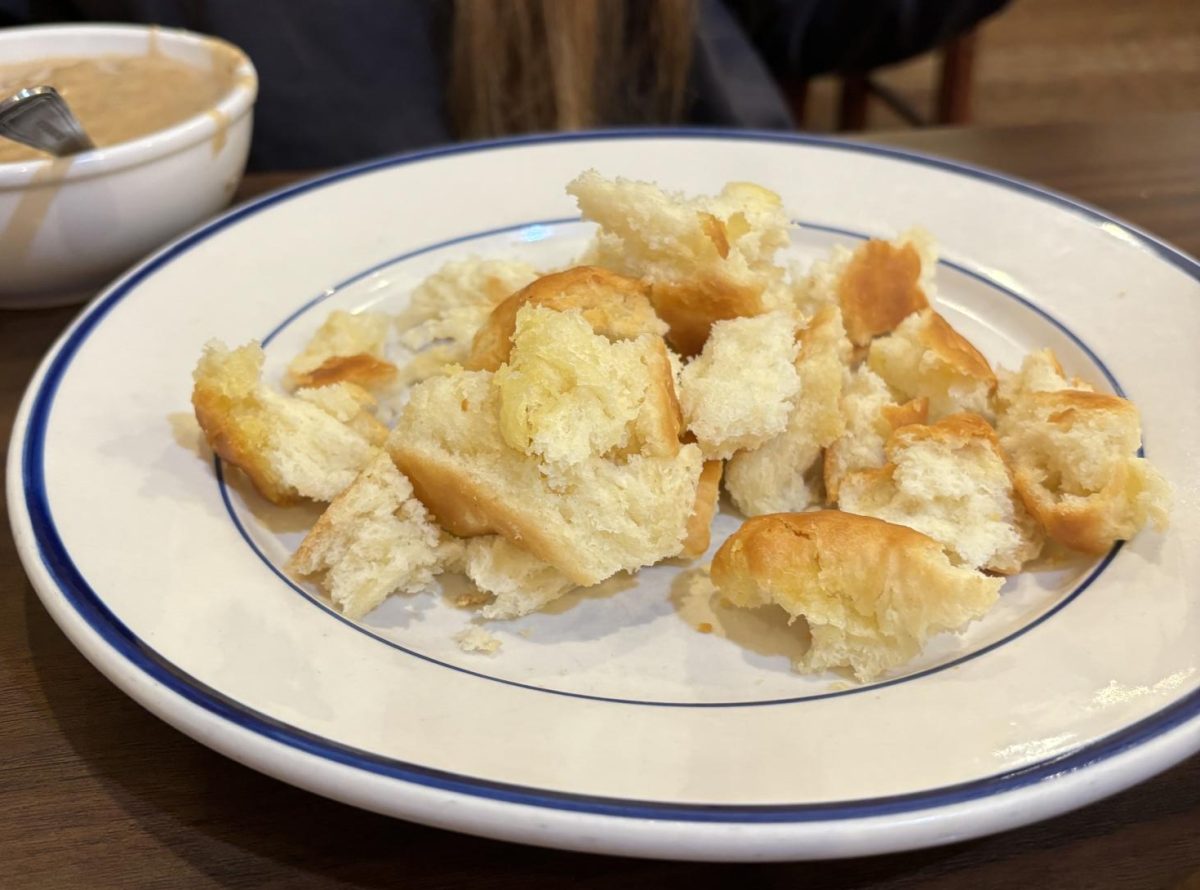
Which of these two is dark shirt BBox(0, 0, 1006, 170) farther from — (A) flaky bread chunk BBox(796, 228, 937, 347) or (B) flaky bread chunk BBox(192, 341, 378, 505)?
(B) flaky bread chunk BBox(192, 341, 378, 505)

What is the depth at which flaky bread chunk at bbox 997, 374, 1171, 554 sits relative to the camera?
0.72 meters

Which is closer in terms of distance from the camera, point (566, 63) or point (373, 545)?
point (373, 545)

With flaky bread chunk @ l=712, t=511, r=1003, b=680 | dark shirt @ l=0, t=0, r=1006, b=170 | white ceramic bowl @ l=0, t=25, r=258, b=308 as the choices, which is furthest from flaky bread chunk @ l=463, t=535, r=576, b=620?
dark shirt @ l=0, t=0, r=1006, b=170

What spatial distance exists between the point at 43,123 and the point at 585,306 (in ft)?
2.20

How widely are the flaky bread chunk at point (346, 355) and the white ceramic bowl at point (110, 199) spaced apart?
27 centimetres

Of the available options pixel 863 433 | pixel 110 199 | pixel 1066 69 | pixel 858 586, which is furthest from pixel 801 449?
pixel 1066 69

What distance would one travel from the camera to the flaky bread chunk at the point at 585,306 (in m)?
0.78

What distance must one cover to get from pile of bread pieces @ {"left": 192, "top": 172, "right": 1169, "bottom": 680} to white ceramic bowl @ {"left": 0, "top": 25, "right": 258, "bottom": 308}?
0.34 metres

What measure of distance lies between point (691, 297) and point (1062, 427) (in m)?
0.30

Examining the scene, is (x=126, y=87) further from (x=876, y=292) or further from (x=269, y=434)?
(x=876, y=292)

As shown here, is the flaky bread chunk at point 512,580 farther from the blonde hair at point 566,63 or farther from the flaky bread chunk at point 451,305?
the blonde hair at point 566,63

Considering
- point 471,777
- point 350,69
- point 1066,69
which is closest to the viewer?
point 471,777

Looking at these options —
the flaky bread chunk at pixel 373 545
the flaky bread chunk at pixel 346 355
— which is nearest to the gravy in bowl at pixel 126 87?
the flaky bread chunk at pixel 346 355

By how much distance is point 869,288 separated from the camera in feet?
3.08
